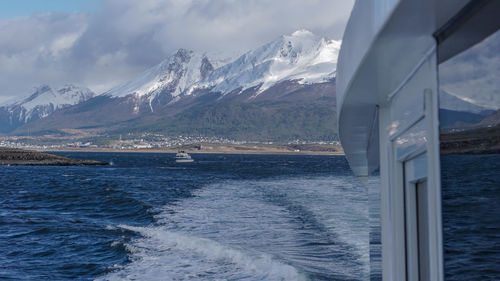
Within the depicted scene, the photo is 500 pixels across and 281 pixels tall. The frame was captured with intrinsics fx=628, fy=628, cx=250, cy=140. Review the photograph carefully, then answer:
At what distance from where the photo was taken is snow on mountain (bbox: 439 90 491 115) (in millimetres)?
1564

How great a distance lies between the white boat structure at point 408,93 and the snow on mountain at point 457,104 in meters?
0.09

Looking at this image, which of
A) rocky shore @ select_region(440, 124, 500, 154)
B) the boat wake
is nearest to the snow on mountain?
rocky shore @ select_region(440, 124, 500, 154)

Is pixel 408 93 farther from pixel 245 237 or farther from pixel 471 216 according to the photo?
pixel 245 237

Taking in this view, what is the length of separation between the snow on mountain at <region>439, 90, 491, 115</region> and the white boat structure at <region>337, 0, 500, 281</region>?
86 millimetres

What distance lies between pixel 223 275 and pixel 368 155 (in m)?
5.57

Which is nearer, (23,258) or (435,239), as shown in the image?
(435,239)

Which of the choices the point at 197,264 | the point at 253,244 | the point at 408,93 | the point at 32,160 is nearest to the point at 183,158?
the point at 32,160

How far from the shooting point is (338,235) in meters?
14.9

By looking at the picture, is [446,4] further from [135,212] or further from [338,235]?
[135,212]

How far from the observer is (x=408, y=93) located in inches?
95.0

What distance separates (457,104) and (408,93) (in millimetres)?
728

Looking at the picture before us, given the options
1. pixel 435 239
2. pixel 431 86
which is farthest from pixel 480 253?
pixel 431 86

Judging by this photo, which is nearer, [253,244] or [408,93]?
[408,93]

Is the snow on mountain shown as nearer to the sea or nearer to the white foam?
the sea
